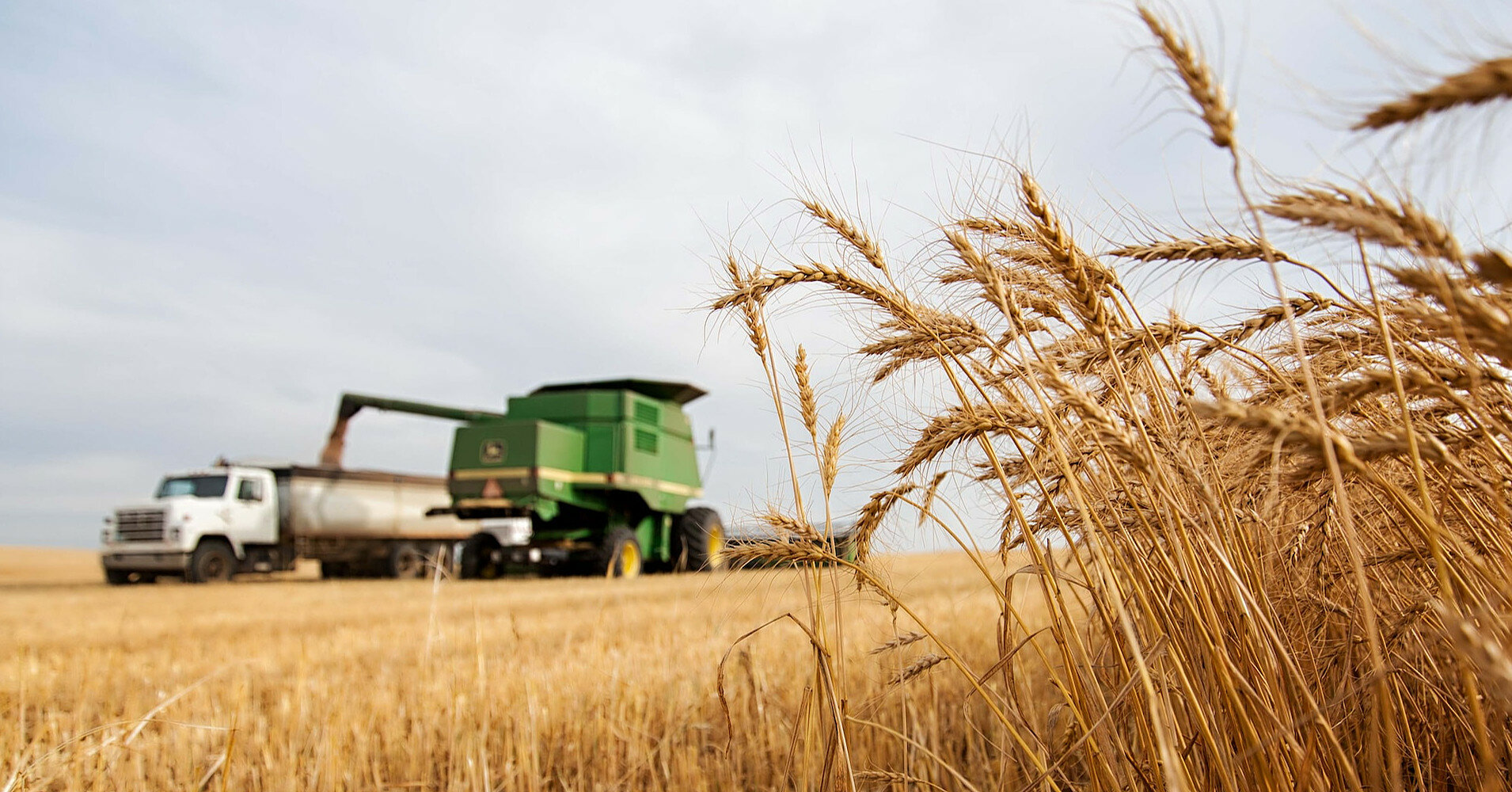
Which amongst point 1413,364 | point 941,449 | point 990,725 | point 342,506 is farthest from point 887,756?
point 342,506

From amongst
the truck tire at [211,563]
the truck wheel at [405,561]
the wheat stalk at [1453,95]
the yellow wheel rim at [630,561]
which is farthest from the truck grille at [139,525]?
the wheat stalk at [1453,95]

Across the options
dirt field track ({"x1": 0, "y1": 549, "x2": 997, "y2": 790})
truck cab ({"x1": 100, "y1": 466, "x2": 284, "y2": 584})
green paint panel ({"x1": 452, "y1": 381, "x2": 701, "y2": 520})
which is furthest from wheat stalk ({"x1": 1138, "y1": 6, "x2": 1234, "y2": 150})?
truck cab ({"x1": 100, "y1": 466, "x2": 284, "y2": 584})

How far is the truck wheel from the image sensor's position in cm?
2097

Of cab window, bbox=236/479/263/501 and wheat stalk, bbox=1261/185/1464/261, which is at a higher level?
cab window, bbox=236/479/263/501

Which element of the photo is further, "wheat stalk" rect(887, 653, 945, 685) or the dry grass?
the dry grass

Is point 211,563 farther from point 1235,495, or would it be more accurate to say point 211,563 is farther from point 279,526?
point 1235,495

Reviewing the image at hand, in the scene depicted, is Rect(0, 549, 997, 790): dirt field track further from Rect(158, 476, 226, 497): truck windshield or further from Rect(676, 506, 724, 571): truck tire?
Rect(158, 476, 226, 497): truck windshield

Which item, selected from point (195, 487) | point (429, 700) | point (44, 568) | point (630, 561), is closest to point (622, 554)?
point (630, 561)

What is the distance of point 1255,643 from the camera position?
1.33m

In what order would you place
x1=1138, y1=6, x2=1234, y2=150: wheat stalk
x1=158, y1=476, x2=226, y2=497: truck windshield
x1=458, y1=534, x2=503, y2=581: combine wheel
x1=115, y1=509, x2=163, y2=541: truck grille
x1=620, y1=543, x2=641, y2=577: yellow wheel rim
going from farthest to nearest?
1. x1=158, y1=476, x2=226, y2=497: truck windshield
2. x1=115, y1=509, x2=163, y2=541: truck grille
3. x1=458, y1=534, x2=503, y2=581: combine wheel
4. x1=620, y1=543, x2=641, y2=577: yellow wheel rim
5. x1=1138, y1=6, x2=1234, y2=150: wheat stalk

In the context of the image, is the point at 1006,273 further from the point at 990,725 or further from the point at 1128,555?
the point at 990,725

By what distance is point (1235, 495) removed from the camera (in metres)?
1.60

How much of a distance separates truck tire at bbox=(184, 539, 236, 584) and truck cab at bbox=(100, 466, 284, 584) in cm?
2

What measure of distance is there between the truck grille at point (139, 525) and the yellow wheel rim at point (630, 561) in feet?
31.8
